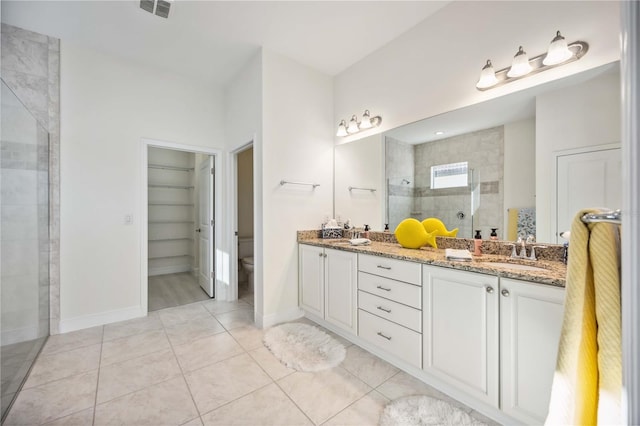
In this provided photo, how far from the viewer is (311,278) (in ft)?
8.74

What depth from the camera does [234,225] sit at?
337 centimetres

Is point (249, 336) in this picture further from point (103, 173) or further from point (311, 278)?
point (103, 173)

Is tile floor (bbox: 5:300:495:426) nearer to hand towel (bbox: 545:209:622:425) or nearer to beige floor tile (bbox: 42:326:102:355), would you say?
beige floor tile (bbox: 42:326:102:355)

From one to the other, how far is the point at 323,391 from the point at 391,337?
0.59 meters

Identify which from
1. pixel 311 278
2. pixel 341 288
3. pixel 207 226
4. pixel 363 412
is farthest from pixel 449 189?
pixel 207 226

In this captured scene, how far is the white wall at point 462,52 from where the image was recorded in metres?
1.48

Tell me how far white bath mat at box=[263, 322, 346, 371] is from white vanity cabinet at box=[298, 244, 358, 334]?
170 millimetres

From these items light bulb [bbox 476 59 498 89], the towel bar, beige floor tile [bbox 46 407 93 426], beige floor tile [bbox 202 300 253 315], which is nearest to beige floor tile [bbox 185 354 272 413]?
beige floor tile [bbox 46 407 93 426]

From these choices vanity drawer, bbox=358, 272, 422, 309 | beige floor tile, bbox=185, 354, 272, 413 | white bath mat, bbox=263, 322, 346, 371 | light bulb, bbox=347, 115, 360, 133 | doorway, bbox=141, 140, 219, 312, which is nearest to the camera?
beige floor tile, bbox=185, 354, 272, 413

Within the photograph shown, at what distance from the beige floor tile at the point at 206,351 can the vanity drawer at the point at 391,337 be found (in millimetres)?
1057

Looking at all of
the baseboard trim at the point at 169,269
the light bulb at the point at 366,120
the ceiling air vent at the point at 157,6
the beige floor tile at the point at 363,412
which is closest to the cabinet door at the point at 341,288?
the beige floor tile at the point at 363,412

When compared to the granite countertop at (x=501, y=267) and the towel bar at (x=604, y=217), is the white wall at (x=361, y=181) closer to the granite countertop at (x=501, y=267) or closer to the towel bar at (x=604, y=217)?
the granite countertop at (x=501, y=267)

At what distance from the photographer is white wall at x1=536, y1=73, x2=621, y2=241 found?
1.41 metres

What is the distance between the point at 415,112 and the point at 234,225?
2.46 meters
